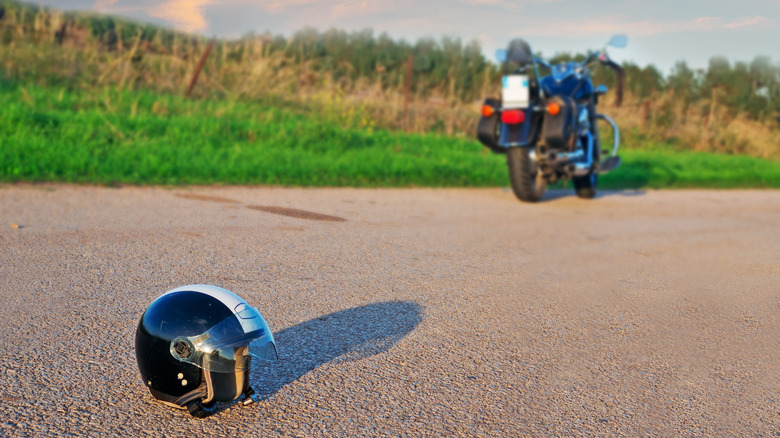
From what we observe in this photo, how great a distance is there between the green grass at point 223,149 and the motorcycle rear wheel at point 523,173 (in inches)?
69.0

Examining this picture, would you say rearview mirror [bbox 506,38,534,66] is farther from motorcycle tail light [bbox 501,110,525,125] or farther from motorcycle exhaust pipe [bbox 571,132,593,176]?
motorcycle exhaust pipe [bbox 571,132,593,176]

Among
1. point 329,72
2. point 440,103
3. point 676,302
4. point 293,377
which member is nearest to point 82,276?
point 293,377

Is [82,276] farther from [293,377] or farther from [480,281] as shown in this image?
[480,281]

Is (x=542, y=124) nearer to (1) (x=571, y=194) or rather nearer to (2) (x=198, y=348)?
(1) (x=571, y=194)

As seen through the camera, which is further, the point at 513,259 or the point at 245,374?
the point at 513,259

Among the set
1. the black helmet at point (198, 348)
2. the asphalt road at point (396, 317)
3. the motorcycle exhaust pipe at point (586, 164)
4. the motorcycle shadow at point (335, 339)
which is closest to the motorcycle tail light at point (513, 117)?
the motorcycle exhaust pipe at point (586, 164)

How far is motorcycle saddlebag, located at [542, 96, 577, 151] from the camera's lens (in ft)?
28.5

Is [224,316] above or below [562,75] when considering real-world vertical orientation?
below

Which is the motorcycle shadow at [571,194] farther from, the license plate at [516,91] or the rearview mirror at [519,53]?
the rearview mirror at [519,53]

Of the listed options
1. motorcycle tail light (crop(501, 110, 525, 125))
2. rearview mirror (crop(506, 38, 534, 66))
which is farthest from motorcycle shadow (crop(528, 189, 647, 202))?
rearview mirror (crop(506, 38, 534, 66))

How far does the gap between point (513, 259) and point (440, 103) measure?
15535mm

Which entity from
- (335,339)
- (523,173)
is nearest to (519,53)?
(523,173)

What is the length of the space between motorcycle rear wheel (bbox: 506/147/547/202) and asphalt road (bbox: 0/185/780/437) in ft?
4.80

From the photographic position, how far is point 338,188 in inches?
355
